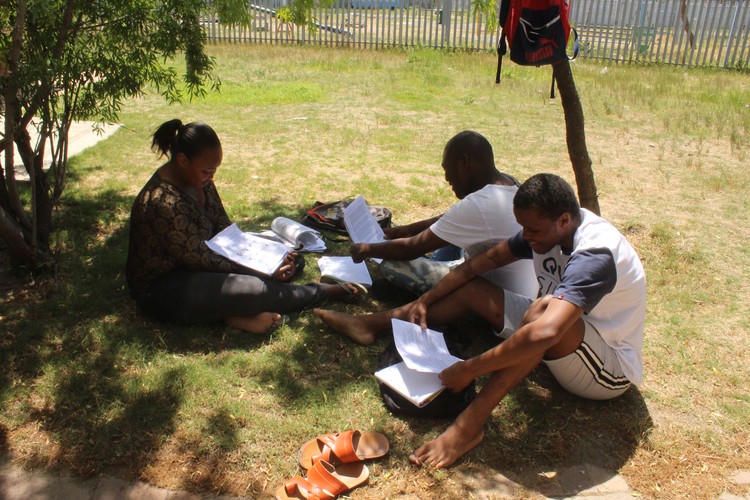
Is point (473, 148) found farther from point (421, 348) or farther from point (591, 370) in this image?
point (591, 370)

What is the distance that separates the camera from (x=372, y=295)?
4219 millimetres

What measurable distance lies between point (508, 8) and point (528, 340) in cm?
280

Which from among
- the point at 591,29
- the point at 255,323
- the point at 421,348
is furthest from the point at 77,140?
the point at 591,29

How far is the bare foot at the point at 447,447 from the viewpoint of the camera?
108 inches

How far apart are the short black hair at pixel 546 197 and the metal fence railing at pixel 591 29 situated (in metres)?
11.9

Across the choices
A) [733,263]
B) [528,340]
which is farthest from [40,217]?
[733,263]

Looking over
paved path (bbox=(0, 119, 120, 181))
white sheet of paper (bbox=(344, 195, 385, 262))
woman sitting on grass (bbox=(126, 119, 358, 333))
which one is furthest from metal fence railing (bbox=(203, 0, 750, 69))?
woman sitting on grass (bbox=(126, 119, 358, 333))

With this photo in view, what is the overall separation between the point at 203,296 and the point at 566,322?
200 cm

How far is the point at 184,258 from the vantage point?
11.7 feet

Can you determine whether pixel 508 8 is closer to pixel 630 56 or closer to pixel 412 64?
pixel 412 64

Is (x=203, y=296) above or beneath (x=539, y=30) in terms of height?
beneath

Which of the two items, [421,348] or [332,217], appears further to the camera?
[332,217]

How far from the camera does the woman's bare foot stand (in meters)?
3.66

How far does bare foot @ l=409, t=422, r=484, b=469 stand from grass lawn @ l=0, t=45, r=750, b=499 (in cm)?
5
